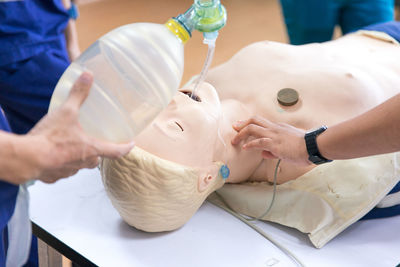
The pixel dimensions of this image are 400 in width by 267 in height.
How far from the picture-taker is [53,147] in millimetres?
842

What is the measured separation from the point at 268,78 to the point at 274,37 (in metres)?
2.32

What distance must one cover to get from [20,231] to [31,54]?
31.5 inches

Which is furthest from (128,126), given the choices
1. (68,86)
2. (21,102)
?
(21,102)

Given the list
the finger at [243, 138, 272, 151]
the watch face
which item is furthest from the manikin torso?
the watch face

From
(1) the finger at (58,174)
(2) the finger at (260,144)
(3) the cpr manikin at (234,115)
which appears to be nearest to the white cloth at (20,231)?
(1) the finger at (58,174)

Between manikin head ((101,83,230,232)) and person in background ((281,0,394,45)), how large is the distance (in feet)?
3.25

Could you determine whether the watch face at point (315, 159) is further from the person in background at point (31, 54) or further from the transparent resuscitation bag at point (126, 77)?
the person in background at point (31, 54)

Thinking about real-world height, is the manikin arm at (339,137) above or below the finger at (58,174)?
below

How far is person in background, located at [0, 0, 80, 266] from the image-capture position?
1.62 meters

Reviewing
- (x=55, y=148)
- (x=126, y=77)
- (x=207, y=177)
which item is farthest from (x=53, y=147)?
(x=207, y=177)

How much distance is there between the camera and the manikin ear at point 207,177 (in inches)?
52.6

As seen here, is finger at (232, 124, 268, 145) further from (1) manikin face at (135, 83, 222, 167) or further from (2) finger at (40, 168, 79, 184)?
(2) finger at (40, 168, 79, 184)

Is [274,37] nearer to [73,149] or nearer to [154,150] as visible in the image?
[154,150]

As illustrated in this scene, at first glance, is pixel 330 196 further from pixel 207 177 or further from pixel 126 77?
pixel 126 77
